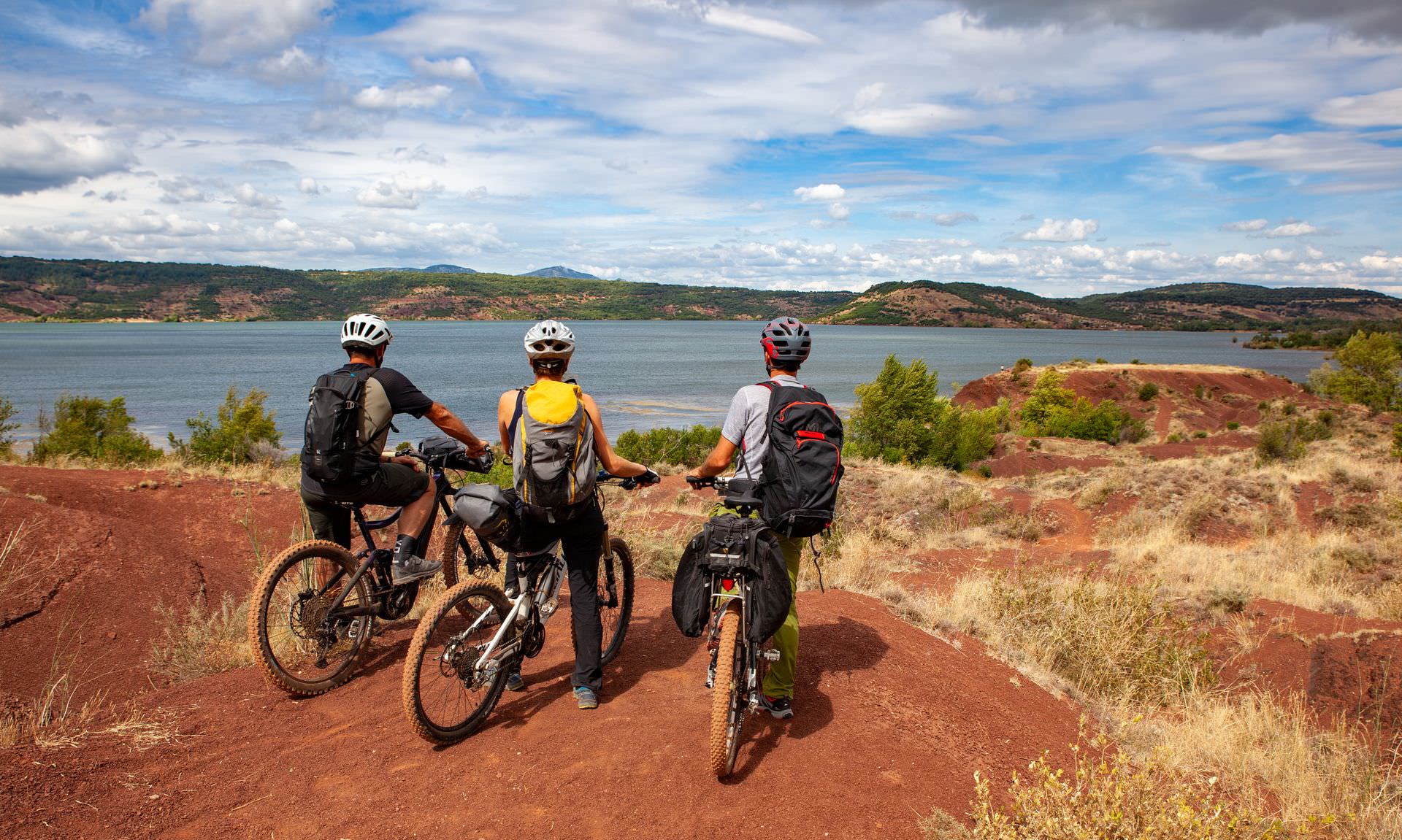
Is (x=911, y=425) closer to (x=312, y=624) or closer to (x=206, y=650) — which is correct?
(x=206, y=650)

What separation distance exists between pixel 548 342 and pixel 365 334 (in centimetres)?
137

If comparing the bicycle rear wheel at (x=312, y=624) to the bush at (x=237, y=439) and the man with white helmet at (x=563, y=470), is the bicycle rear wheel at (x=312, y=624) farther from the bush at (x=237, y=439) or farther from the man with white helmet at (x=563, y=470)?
the bush at (x=237, y=439)

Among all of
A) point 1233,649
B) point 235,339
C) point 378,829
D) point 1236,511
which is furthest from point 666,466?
point 235,339

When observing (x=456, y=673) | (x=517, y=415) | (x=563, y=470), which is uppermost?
(x=517, y=415)

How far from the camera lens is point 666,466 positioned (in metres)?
26.5

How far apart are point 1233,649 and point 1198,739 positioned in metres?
3.91

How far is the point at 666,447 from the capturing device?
31094 millimetres

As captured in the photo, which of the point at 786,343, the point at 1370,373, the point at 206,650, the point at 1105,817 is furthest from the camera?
the point at 1370,373

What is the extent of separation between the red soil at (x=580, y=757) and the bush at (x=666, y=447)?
23.5m

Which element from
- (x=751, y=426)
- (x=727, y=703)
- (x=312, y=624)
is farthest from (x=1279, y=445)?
(x=312, y=624)

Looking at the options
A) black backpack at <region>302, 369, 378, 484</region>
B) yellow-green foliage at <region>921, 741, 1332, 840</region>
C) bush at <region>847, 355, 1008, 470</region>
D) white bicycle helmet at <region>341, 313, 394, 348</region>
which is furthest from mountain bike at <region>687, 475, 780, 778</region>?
bush at <region>847, 355, 1008, 470</region>

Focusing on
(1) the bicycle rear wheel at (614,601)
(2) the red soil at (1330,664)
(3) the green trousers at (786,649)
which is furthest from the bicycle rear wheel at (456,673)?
(2) the red soil at (1330,664)

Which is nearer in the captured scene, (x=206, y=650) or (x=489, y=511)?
(x=489, y=511)

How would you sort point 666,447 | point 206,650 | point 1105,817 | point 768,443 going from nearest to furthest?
point 1105,817, point 768,443, point 206,650, point 666,447
